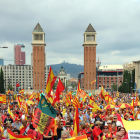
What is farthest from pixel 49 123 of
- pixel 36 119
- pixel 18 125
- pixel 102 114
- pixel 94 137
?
pixel 102 114

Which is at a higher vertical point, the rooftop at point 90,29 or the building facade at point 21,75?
the rooftop at point 90,29

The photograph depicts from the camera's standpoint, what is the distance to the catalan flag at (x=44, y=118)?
7125 millimetres

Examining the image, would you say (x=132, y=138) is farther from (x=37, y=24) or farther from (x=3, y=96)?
(x=37, y=24)

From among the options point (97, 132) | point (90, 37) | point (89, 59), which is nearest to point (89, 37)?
point (90, 37)

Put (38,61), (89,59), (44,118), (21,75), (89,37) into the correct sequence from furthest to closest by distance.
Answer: (21,75), (89,37), (38,61), (89,59), (44,118)

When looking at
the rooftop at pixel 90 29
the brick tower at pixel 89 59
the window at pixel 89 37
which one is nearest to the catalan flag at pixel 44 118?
the brick tower at pixel 89 59

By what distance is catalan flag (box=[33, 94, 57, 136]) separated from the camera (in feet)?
23.4

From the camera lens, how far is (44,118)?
737cm

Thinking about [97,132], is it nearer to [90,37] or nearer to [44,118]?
[44,118]

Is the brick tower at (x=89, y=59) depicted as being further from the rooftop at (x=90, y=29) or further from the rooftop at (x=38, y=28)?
the rooftop at (x=38, y=28)

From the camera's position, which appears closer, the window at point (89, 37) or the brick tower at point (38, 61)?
the brick tower at point (38, 61)

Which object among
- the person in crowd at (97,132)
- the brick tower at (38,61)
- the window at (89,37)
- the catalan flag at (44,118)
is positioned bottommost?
the person in crowd at (97,132)

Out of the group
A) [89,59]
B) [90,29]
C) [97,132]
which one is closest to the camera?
[97,132]

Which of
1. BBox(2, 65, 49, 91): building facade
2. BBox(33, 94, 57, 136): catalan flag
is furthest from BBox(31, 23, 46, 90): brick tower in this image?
BBox(33, 94, 57, 136): catalan flag
